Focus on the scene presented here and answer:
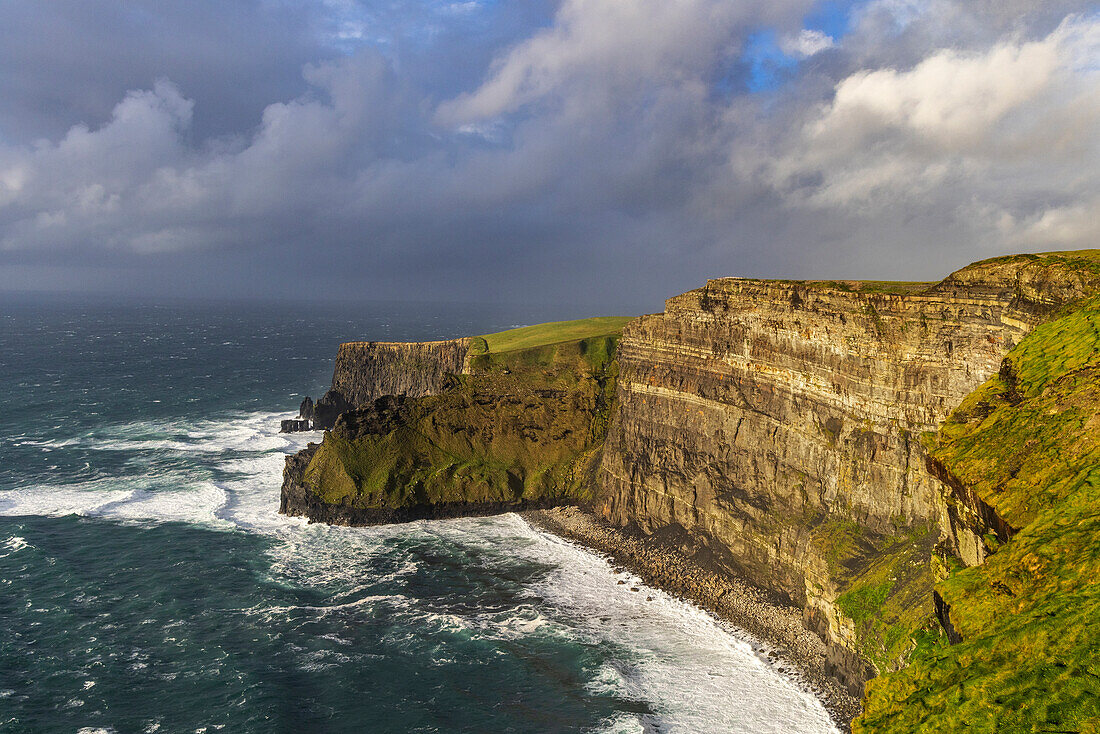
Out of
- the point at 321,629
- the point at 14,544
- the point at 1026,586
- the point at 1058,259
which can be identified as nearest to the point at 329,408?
the point at 14,544

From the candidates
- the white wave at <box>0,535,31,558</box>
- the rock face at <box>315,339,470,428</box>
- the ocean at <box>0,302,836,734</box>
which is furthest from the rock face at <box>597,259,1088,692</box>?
the white wave at <box>0,535,31,558</box>

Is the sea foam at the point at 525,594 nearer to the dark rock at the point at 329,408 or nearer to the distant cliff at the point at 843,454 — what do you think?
the distant cliff at the point at 843,454

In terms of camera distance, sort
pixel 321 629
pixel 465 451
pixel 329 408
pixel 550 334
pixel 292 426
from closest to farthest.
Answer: pixel 321 629 < pixel 465 451 < pixel 550 334 < pixel 292 426 < pixel 329 408

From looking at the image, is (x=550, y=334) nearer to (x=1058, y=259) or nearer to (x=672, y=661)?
(x=672, y=661)

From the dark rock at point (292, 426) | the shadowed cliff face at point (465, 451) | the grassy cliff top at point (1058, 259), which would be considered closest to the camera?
the grassy cliff top at point (1058, 259)

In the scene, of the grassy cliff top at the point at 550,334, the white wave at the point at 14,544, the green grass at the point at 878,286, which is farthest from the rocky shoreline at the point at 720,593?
the white wave at the point at 14,544

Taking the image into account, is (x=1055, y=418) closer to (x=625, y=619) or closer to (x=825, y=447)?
(x=825, y=447)
